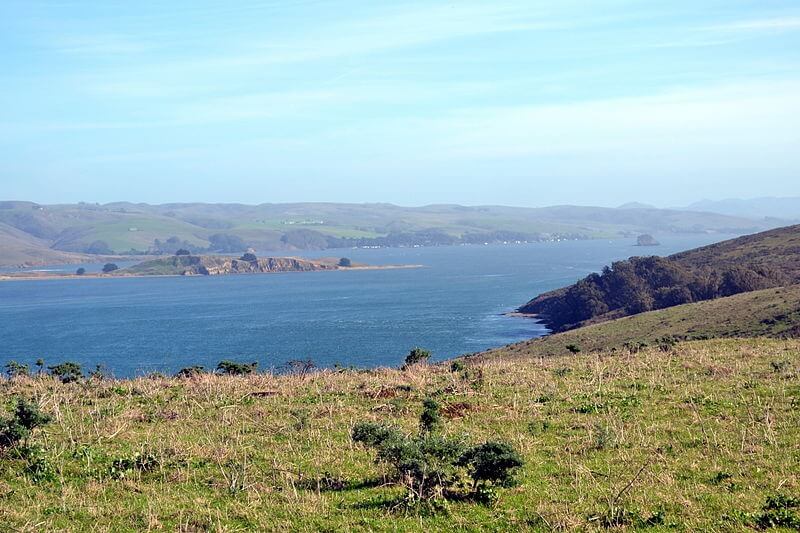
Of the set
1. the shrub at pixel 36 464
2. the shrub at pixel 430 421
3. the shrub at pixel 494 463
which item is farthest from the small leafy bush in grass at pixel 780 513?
the shrub at pixel 36 464

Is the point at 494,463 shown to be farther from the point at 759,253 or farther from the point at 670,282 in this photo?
the point at 759,253

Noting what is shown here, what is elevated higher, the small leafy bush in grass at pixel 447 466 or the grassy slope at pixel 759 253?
the grassy slope at pixel 759 253

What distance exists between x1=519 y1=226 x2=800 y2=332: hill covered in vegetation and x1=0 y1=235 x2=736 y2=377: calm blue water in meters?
7.68

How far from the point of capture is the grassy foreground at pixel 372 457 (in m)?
11.0

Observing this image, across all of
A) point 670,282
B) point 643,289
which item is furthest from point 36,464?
point 643,289

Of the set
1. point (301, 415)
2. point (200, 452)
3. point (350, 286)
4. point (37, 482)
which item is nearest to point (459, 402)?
point (301, 415)

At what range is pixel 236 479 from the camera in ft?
41.3

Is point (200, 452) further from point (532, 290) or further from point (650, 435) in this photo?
point (532, 290)

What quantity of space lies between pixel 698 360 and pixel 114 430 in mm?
17288

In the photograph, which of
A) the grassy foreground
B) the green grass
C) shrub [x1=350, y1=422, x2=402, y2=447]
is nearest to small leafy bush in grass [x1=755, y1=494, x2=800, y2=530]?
the grassy foreground

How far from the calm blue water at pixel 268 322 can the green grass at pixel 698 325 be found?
15.0m

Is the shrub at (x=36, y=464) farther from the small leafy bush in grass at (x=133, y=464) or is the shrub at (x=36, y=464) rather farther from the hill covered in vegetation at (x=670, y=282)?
the hill covered in vegetation at (x=670, y=282)

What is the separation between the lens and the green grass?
2074 inches

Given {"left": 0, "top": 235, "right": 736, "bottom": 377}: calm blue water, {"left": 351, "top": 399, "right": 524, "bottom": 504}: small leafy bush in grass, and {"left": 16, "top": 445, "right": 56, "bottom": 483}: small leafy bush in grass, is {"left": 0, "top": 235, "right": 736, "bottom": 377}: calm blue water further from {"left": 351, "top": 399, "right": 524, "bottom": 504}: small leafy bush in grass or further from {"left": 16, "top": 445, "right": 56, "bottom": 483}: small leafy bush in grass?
{"left": 351, "top": 399, "right": 524, "bottom": 504}: small leafy bush in grass
